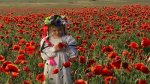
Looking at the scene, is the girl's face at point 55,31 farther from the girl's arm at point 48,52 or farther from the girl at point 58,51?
the girl's arm at point 48,52

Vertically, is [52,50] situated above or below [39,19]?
above

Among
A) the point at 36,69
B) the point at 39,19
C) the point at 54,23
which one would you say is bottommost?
the point at 39,19

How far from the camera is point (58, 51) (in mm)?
6473

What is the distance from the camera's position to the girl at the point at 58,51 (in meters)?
6.42

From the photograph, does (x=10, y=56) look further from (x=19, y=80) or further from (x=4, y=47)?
(x=19, y=80)

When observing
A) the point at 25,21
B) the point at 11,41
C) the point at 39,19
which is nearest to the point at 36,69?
the point at 11,41

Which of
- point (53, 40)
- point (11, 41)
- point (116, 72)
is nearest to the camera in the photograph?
point (116, 72)

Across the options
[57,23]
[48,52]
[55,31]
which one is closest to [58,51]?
[48,52]

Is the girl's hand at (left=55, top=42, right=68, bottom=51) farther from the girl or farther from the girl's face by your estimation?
the girl's face

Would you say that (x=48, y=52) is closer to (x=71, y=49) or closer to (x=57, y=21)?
(x=71, y=49)

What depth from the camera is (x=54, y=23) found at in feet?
21.1

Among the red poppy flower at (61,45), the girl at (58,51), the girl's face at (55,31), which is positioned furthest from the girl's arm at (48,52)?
the red poppy flower at (61,45)

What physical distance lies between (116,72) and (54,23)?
3.76 feet

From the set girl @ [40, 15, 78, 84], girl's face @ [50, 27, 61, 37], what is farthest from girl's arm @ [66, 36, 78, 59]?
girl's face @ [50, 27, 61, 37]
